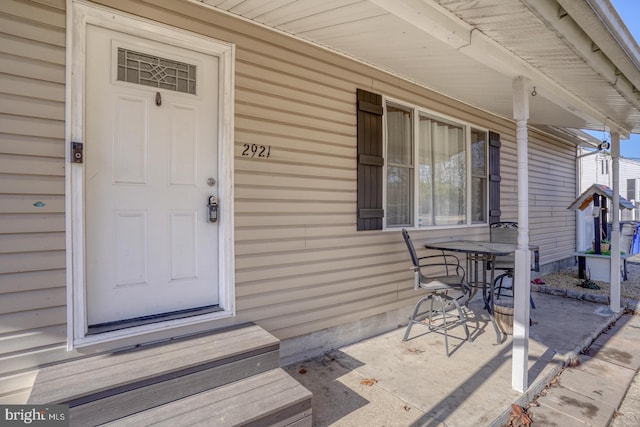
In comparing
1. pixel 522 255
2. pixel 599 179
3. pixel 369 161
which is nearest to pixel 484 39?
pixel 369 161

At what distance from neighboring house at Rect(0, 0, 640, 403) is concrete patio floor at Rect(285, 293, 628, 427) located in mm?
313

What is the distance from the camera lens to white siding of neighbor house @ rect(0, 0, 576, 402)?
178cm

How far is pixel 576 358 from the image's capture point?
9.78 ft

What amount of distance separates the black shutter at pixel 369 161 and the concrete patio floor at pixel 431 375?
1184 millimetres

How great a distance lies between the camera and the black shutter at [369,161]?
3296 millimetres

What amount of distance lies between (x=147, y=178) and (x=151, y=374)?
1.18 m

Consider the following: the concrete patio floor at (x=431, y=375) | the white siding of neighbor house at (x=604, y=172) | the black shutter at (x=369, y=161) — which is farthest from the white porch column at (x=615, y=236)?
the white siding of neighbor house at (x=604, y=172)

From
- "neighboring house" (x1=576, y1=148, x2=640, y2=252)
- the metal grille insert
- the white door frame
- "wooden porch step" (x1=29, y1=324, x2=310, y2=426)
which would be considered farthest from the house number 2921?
"neighboring house" (x1=576, y1=148, x2=640, y2=252)

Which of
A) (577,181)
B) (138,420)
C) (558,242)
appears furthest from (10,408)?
(577,181)

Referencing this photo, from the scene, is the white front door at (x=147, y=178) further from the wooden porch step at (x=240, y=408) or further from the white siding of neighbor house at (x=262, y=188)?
the wooden porch step at (x=240, y=408)

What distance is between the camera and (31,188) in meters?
1.82

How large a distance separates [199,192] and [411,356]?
2.20 metres

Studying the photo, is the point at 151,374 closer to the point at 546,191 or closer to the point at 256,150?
the point at 256,150

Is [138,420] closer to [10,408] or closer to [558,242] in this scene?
[10,408]
